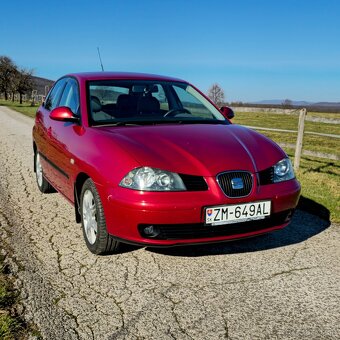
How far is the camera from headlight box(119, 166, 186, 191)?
2.99 meters

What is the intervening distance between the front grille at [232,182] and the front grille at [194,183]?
13cm

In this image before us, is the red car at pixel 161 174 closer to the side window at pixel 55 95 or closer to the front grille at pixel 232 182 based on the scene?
the front grille at pixel 232 182

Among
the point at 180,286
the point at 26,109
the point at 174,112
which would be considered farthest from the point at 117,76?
the point at 26,109

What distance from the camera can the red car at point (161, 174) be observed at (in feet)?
9.82

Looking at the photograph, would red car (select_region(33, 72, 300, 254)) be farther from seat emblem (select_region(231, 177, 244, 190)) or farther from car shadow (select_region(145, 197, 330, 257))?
car shadow (select_region(145, 197, 330, 257))

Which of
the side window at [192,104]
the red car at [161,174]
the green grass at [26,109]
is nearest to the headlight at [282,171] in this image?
the red car at [161,174]

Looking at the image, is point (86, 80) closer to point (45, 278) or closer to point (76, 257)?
point (76, 257)

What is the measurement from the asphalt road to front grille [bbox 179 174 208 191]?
0.68 metres

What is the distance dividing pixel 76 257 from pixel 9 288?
0.71 metres

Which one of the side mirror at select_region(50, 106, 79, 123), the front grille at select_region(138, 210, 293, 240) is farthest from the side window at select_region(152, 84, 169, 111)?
the front grille at select_region(138, 210, 293, 240)

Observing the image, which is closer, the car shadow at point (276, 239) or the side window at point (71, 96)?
the car shadow at point (276, 239)

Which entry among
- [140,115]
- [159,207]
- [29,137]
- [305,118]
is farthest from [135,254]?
[29,137]

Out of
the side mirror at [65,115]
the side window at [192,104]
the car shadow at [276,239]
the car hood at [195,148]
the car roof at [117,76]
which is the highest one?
the car roof at [117,76]

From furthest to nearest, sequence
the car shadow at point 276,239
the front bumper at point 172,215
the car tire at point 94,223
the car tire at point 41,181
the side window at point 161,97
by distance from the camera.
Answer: the car tire at point 41,181, the side window at point 161,97, the car shadow at point 276,239, the car tire at point 94,223, the front bumper at point 172,215
